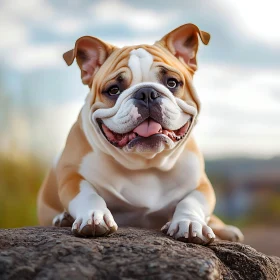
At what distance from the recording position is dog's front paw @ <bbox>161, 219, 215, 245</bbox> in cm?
205

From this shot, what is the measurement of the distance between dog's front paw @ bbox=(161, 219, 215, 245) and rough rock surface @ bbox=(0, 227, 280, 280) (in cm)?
4

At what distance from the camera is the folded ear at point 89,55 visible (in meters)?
2.48

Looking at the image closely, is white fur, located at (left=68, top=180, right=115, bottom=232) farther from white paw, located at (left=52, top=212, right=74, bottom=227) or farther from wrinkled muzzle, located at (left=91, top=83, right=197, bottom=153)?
wrinkled muzzle, located at (left=91, top=83, right=197, bottom=153)

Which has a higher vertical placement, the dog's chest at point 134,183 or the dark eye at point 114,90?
→ the dark eye at point 114,90

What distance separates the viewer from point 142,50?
2.39 m

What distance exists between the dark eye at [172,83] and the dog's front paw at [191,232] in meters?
0.53

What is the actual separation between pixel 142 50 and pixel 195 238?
31.8 inches

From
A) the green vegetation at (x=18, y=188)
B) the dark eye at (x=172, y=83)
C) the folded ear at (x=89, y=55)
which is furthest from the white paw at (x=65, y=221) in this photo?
the green vegetation at (x=18, y=188)

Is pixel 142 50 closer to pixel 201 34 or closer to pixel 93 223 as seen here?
pixel 201 34

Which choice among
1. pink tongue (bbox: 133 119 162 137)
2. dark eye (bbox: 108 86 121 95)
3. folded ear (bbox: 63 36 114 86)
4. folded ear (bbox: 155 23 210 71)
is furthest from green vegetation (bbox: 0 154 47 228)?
pink tongue (bbox: 133 119 162 137)

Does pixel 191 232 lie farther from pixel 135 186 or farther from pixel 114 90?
pixel 114 90

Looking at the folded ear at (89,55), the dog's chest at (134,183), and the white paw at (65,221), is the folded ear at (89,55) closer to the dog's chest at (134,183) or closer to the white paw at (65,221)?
→ the dog's chest at (134,183)

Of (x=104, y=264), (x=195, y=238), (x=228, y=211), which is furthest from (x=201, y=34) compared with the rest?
(x=228, y=211)

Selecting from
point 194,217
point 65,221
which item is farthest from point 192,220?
point 65,221
